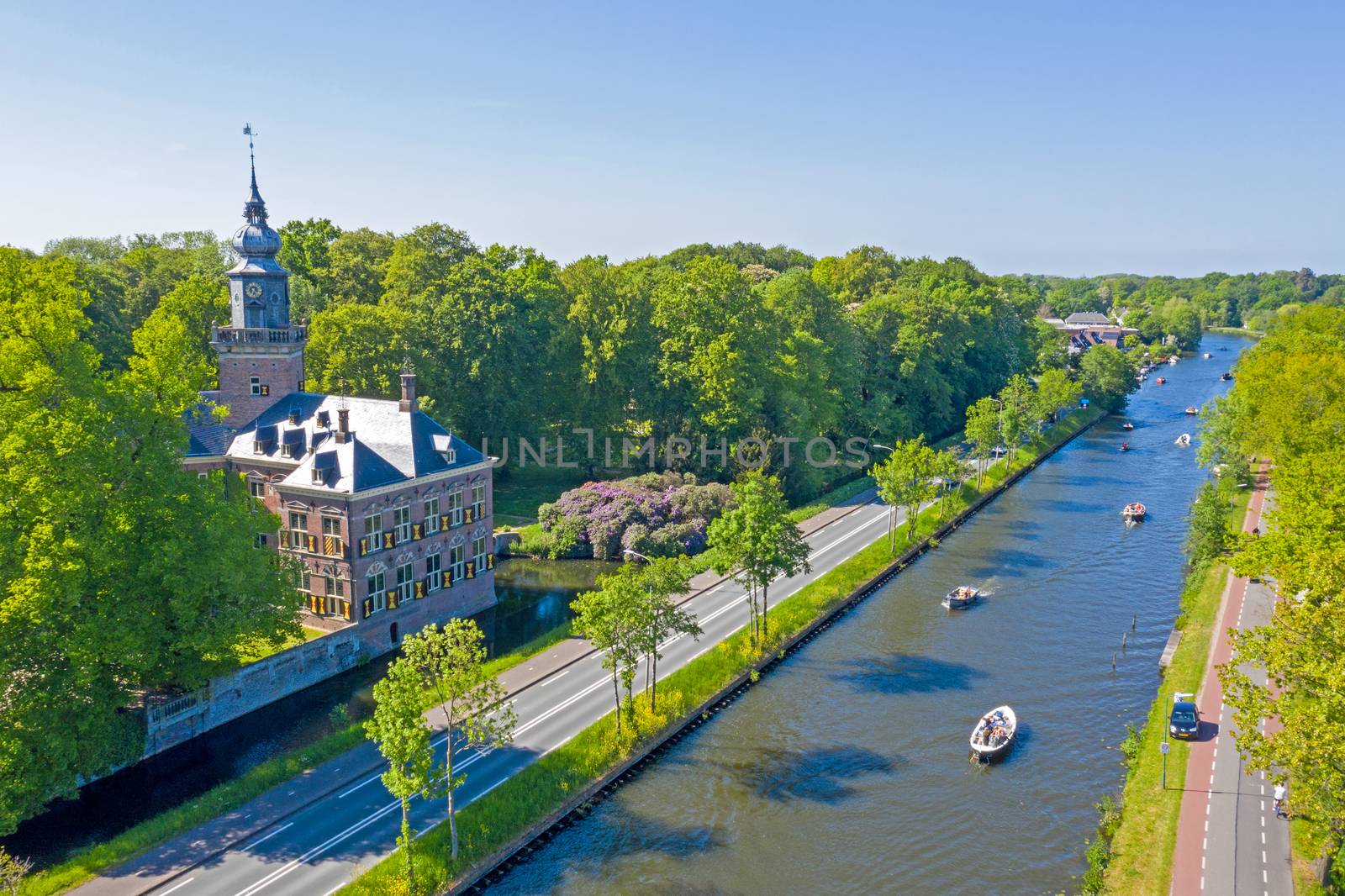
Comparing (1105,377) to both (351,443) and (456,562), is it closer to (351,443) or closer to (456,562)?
(456,562)

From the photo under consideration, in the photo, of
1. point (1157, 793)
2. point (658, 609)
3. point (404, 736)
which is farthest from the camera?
point (658, 609)

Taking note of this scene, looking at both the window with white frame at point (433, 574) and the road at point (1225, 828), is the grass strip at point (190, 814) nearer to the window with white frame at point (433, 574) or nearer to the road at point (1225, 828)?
the window with white frame at point (433, 574)

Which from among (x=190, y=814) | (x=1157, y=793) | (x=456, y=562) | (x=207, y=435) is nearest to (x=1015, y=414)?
(x=456, y=562)

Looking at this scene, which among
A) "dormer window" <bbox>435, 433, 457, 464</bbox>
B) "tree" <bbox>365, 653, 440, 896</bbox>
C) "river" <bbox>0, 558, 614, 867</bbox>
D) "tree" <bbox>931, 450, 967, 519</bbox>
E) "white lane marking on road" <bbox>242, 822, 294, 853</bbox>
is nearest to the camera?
"tree" <bbox>365, 653, 440, 896</bbox>

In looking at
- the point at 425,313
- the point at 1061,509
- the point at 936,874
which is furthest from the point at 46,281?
the point at 1061,509

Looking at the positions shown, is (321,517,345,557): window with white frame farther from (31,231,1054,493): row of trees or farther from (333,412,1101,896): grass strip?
(31,231,1054,493): row of trees

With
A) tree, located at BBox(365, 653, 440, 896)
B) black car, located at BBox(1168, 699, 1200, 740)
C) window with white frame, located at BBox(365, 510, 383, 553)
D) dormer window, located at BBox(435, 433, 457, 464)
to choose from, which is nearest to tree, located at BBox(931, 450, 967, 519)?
black car, located at BBox(1168, 699, 1200, 740)
